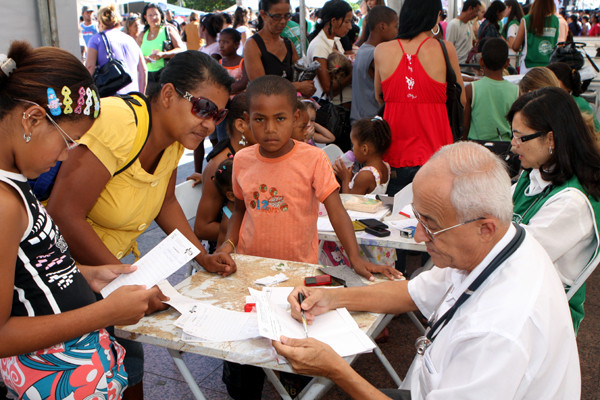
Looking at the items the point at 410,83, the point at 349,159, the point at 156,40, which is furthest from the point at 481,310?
the point at 156,40

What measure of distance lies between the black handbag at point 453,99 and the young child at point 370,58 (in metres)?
1.17

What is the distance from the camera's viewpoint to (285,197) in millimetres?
→ 2541

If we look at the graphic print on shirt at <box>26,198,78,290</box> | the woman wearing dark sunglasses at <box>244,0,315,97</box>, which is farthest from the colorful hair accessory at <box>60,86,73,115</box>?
the woman wearing dark sunglasses at <box>244,0,315,97</box>

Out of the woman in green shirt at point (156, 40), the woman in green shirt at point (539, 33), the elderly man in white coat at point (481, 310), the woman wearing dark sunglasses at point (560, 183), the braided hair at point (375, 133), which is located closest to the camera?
the elderly man in white coat at point (481, 310)

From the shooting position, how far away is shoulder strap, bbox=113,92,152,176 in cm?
202

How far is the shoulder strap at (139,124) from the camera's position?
202cm

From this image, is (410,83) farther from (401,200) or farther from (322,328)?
(322,328)

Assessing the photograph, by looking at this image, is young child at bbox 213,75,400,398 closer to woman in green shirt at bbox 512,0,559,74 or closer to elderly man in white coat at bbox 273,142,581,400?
elderly man in white coat at bbox 273,142,581,400

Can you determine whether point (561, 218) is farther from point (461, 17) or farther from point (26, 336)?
point (461, 17)

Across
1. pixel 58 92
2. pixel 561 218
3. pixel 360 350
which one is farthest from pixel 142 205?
pixel 561 218

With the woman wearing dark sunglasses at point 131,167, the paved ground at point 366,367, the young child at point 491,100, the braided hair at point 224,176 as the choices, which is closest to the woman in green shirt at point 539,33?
the young child at point 491,100

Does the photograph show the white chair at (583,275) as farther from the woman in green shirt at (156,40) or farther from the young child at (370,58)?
the woman in green shirt at (156,40)

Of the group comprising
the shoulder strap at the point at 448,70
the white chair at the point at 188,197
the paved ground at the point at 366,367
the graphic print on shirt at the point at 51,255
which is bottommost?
the paved ground at the point at 366,367

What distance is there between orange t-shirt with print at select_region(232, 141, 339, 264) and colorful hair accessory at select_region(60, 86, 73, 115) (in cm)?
122
